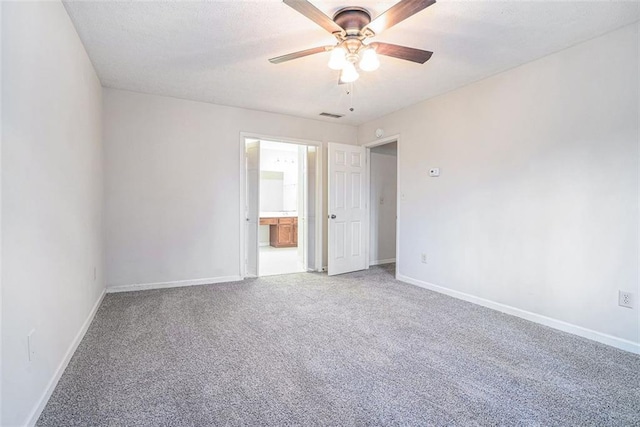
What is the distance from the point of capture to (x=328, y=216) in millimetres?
4816

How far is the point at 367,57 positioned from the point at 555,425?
7.80 ft

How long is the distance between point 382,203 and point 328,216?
4.72 ft

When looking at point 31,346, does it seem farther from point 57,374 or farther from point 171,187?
point 171,187

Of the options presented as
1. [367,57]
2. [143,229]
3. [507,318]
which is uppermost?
[367,57]

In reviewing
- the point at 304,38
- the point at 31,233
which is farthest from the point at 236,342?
the point at 304,38

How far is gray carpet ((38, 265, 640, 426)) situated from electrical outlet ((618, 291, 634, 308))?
1.17 feet

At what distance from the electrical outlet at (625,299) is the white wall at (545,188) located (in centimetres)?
4

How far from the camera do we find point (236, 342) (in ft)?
8.14

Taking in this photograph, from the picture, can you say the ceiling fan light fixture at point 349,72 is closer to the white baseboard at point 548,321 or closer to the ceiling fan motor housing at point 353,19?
the ceiling fan motor housing at point 353,19

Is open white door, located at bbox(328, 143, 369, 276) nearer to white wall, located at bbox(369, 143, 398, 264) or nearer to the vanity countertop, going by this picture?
white wall, located at bbox(369, 143, 398, 264)

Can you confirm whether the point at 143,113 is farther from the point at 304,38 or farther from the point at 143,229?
the point at 304,38

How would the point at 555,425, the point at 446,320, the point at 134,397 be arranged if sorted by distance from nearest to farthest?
the point at 555,425 < the point at 134,397 < the point at 446,320

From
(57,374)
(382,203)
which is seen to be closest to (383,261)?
(382,203)

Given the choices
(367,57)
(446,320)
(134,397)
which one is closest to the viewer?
(134,397)
